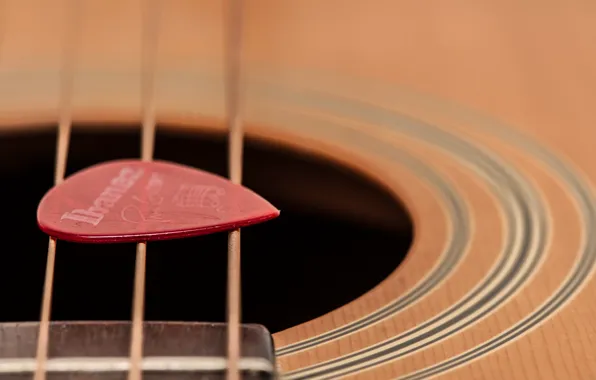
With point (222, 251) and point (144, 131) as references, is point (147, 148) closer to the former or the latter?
point (144, 131)

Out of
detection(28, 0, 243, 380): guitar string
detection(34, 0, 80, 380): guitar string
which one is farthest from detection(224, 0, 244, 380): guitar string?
detection(34, 0, 80, 380): guitar string

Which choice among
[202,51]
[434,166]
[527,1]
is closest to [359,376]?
[434,166]

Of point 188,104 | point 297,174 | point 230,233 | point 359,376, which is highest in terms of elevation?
point 188,104

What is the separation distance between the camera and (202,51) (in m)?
0.98

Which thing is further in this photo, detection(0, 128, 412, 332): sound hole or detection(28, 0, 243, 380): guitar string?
detection(0, 128, 412, 332): sound hole

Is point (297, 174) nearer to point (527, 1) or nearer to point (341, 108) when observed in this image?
point (341, 108)

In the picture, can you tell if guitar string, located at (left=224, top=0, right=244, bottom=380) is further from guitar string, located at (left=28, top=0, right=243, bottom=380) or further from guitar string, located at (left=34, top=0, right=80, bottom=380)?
guitar string, located at (left=34, top=0, right=80, bottom=380)

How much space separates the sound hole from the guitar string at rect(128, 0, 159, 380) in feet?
0.09

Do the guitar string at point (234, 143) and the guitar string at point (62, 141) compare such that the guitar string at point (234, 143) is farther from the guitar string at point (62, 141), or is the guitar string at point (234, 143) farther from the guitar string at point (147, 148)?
the guitar string at point (62, 141)

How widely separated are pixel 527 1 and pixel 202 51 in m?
0.38

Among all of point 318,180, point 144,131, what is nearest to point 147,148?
point 144,131

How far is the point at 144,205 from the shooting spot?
0.67 m

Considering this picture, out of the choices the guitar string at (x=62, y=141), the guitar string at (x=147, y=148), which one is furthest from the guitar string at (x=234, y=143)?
the guitar string at (x=62, y=141)

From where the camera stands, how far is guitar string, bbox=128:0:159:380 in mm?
543
